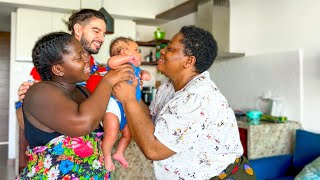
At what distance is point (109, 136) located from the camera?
131 centimetres

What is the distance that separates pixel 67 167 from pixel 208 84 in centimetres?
60

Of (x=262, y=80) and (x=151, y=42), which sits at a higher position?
(x=151, y=42)

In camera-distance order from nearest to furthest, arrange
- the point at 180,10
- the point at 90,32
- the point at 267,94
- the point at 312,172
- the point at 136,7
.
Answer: the point at 90,32 → the point at 312,172 → the point at 267,94 → the point at 180,10 → the point at 136,7

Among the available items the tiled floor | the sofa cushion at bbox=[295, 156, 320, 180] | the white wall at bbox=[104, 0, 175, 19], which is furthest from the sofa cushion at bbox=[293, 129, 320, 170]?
the tiled floor

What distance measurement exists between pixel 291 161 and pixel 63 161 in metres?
2.44

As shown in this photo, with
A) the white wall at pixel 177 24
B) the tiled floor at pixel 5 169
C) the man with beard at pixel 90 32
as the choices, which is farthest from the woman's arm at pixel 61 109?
the white wall at pixel 177 24

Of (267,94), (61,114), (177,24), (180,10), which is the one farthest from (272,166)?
(177,24)

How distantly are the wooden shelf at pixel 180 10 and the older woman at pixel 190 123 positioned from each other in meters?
3.13

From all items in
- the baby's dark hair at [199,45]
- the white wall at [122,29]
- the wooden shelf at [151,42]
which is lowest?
the baby's dark hair at [199,45]

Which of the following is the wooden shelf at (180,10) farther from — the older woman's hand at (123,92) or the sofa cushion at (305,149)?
the older woman's hand at (123,92)

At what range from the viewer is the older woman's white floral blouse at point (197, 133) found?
113 centimetres

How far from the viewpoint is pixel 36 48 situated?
1025 millimetres

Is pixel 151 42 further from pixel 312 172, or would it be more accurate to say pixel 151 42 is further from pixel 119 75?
pixel 119 75

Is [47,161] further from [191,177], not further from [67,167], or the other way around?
[191,177]
